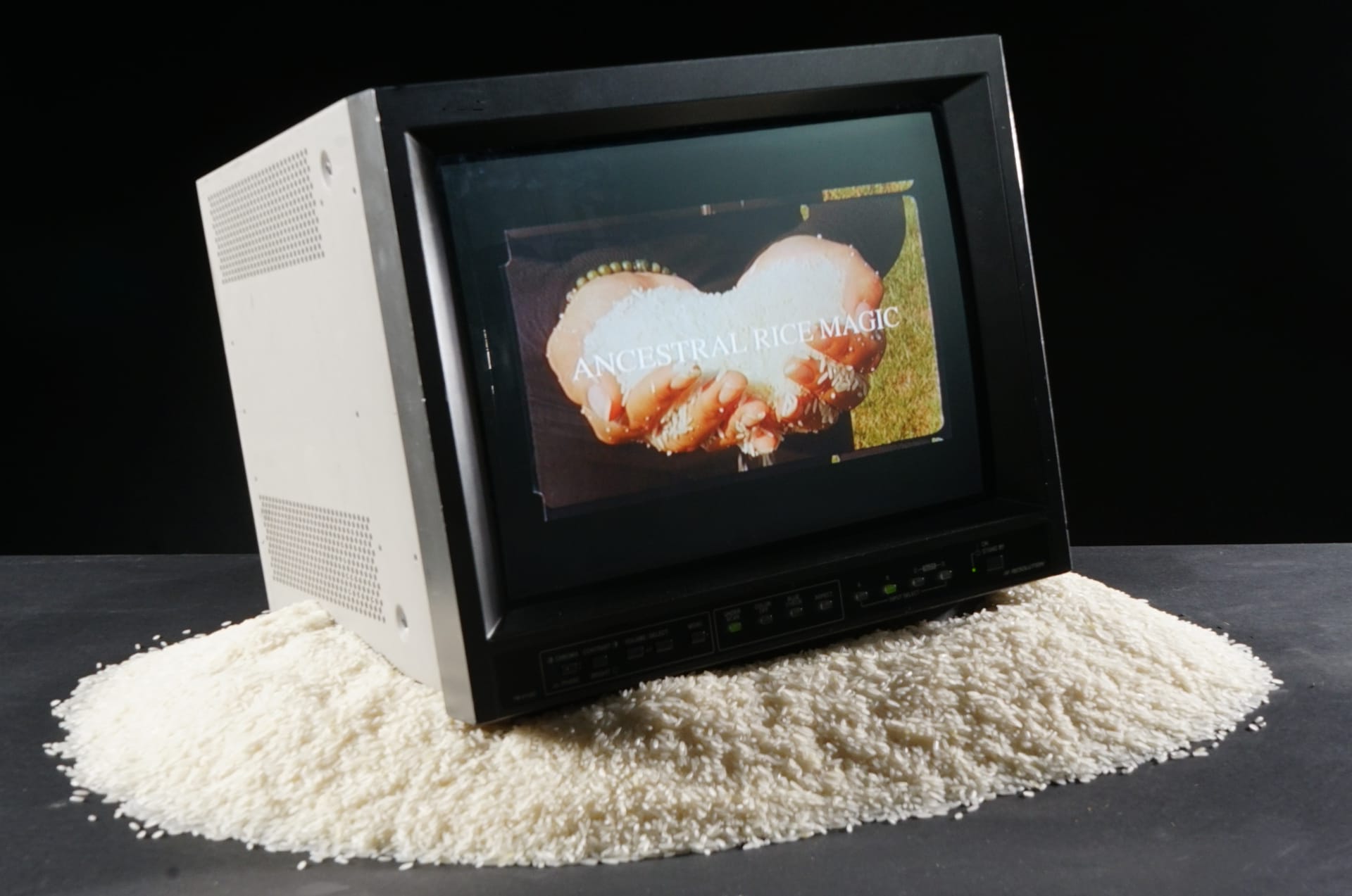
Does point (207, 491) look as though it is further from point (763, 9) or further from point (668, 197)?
point (668, 197)

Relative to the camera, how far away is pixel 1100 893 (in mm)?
961

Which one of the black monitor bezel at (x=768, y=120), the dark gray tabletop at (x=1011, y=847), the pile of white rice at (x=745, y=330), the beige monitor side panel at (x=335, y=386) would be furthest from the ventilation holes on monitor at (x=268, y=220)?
the dark gray tabletop at (x=1011, y=847)

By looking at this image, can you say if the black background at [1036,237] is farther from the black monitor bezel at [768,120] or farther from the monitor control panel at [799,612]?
the monitor control panel at [799,612]

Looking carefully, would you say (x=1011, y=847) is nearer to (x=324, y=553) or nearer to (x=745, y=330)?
(x=745, y=330)

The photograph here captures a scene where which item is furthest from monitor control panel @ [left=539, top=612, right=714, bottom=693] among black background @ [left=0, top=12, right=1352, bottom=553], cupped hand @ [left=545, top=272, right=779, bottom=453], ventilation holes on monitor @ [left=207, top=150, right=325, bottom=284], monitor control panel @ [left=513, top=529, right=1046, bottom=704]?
black background @ [left=0, top=12, right=1352, bottom=553]

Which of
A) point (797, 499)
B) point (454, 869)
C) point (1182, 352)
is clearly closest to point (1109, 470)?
point (1182, 352)

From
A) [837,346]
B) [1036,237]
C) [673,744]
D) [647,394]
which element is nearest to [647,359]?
[647,394]

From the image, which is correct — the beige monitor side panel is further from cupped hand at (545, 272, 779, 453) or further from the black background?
the black background

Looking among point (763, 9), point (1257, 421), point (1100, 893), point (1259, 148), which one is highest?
point (763, 9)

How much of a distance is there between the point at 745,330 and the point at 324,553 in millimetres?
480

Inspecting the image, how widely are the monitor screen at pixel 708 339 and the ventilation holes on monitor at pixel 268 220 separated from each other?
17cm

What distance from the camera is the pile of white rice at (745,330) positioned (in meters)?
1.23

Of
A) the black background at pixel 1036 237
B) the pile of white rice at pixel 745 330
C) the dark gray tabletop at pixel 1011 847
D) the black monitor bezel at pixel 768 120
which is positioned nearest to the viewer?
the dark gray tabletop at pixel 1011 847

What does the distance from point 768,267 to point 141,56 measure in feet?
5.36
